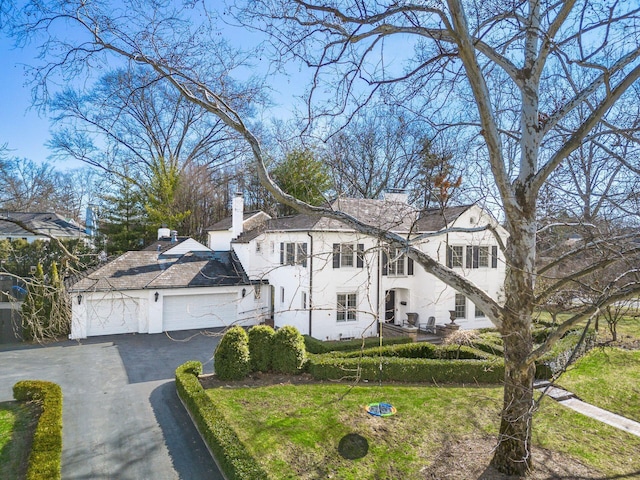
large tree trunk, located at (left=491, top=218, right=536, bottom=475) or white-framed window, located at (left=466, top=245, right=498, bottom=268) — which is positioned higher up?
white-framed window, located at (left=466, top=245, right=498, bottom=268)

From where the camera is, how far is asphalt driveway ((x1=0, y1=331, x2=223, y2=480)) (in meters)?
7.93

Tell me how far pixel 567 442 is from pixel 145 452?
9.30 meters

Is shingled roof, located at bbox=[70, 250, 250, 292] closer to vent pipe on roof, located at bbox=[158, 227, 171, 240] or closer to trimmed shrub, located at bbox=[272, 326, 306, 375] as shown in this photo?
trimmed shrub, located at bbox=[272, 326, 306, 375]

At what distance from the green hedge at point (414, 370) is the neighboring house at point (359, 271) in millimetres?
4081

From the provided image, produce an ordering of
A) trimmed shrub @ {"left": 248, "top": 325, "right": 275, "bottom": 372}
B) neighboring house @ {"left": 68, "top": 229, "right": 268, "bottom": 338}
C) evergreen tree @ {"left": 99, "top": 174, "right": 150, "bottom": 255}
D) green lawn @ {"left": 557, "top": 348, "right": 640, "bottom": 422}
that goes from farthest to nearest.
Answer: evergreen tree @ {"left": 99, "top": 174, "right": 150, "bottom": 255} < neighboring house @ {"left": 68, "top": 229, "right": 268, "bottom": 338} < trimmed shrub @ {"left": 248, "top": 325, "right": 275, "bottom": 372} < green lawn @ {"left": 557, "top": 348, "right": 640, "bottom": 422}

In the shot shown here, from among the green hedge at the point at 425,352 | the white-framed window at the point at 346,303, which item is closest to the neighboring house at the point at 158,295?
the white-framed window at the point at 346,303

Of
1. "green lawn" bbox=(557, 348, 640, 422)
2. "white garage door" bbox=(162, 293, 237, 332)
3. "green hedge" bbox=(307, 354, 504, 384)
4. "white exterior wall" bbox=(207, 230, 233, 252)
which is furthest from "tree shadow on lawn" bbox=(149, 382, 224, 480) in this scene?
"white exterior wall" bbox=(207, 230, 233, 252)

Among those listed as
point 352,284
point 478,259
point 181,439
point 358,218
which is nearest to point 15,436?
point 181,439

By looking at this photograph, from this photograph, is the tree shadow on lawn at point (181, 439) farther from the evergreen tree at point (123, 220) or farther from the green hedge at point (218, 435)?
the evergreen tree at point (123, 220)

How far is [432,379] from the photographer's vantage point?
41.3 feet

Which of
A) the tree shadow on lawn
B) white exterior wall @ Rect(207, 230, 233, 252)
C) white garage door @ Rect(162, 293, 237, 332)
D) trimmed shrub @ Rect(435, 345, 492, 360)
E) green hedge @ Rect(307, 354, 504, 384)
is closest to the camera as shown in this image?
the tree shadow on lawn

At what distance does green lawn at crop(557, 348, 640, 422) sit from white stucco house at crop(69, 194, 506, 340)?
5876 millimetres

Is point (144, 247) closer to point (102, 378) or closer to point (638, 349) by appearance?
point (102, 378)

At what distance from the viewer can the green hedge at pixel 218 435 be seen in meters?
6.98
